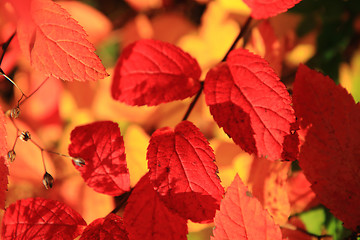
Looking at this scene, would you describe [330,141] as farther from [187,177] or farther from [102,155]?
[102,155]

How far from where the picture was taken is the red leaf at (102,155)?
1.54 ft

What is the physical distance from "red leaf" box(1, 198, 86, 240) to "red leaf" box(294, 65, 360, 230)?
0.34 meters

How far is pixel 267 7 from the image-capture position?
438 millimetres

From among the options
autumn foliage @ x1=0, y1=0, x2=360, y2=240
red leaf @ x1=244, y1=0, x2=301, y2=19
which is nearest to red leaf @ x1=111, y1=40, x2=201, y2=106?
autumn foliage @ x1=0, y1=0, x2=360, y2=240

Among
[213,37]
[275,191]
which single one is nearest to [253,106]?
[275,191]

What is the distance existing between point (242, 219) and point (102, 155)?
213mm

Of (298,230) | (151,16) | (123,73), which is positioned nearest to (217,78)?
(123,73)

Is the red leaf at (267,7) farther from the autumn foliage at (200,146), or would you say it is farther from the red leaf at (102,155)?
the red leaf at (102,155)

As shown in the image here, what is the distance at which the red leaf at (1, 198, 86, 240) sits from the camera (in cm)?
43

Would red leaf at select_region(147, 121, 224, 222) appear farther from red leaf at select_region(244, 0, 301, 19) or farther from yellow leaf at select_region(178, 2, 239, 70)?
yellow leaf at select_region(178, 2, 239, 70)

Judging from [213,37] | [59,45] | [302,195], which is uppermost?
[213,37]

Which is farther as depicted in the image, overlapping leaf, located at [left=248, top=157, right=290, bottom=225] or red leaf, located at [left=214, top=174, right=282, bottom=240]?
overlapping leaf, located at [left=248, top=157, right=290, bottom=225]

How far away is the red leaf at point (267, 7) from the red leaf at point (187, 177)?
0.61 feet

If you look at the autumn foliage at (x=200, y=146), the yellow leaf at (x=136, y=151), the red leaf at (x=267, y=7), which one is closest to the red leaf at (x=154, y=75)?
the autumn foliage at (x=200, y=146)
